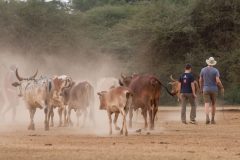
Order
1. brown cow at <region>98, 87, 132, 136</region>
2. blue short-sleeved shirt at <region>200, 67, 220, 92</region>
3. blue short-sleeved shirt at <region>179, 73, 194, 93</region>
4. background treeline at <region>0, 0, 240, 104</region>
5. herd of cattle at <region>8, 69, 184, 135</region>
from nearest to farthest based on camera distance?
brown cow at <region>98, 87, 132, 136</region> < herd of cattle at <region>8, 69, 184, 135</region> < blue short-sleeved shirt at <region>200, 67, 220, 92</region> < blue short-sleeved shirt at <region>179, 73, 194, 93</region> < background treeline at <region>0, 0, 240, 104</region>

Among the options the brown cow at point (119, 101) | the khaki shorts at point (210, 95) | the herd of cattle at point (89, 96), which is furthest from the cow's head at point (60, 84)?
the brown cow at point (119, 101)

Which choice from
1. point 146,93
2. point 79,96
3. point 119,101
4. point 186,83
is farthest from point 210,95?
point 119,101

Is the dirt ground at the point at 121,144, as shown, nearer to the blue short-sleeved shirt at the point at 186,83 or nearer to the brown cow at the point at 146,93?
the brown cow at the point at 146,93

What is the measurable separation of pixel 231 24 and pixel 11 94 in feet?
83.8

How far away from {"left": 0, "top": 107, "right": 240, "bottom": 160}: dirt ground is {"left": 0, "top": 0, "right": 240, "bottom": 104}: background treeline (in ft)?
89.1

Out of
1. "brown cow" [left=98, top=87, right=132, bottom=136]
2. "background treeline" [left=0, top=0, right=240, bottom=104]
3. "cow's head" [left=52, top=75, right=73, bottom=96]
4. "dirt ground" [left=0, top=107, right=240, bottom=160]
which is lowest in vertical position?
"dirt ground" [left=0, top=107, right=240, bottom=160]

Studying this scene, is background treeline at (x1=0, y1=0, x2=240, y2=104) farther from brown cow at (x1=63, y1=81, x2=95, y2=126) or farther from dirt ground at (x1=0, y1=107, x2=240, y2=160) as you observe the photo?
dirt ground at (x1=0, y1=107, x2=240, y2=160)

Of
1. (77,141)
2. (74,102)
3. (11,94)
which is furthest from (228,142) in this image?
(11,94)

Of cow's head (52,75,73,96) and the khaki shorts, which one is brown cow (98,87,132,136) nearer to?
cow's head (52,75,73,96)

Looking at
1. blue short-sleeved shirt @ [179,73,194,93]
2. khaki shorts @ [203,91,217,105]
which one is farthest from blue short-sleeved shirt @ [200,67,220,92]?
blue short-sleeved shirt @ [179,73,194,93]

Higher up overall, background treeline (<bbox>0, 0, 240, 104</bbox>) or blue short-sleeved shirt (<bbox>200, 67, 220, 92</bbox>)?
background treeline (<bbox>0, 0, 240, 104</bbox>)

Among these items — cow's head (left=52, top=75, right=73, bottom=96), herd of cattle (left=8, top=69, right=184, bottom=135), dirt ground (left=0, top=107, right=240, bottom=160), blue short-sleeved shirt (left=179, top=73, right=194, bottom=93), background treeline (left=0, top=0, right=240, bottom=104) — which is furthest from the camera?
Result: background treeline (left=0, top=0, right=240, bottom=104)

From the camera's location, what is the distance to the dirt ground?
53.0 ft

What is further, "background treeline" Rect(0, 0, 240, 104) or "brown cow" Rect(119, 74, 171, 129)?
"background treeline" Rect(0, 0, 240, 104)
